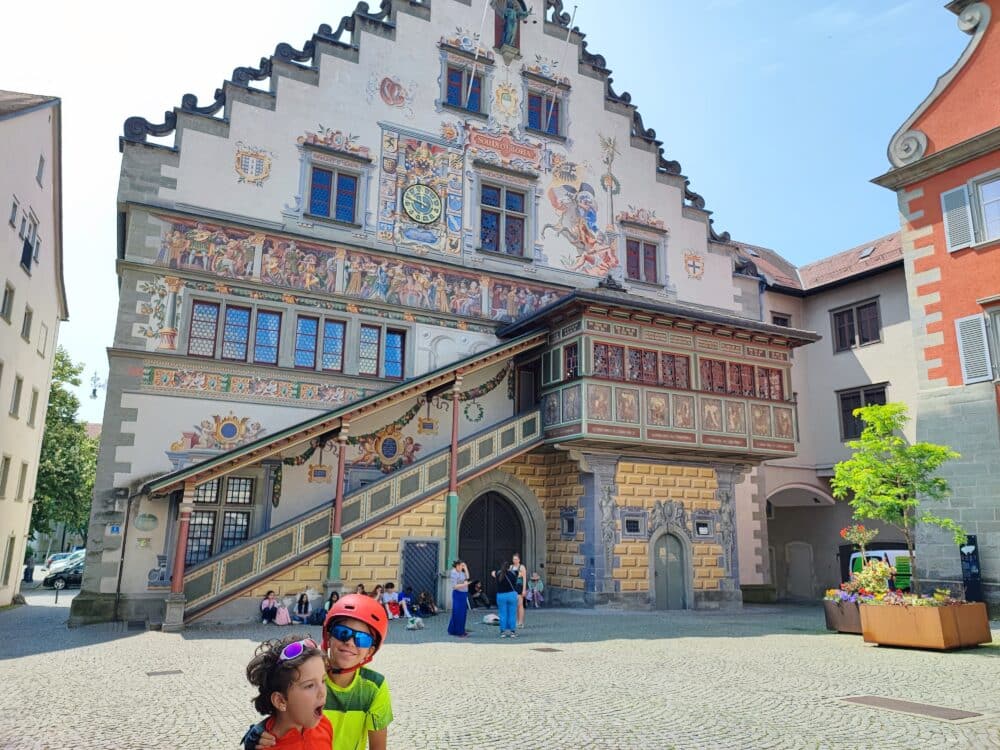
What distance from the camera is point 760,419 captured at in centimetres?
2073

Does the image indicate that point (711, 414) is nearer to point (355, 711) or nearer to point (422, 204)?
point (422, 204)

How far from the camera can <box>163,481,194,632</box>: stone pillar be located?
45.3 ft

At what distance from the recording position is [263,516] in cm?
1700

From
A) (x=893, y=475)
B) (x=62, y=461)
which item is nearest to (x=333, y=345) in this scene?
(x=893, y=475)

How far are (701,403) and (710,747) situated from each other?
1425cm

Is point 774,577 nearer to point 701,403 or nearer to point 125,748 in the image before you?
point 701,403

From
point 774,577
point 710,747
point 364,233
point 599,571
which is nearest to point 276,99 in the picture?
point 364,233

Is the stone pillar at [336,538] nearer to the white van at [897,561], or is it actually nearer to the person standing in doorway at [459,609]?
the person standing in doorway at [459,609]

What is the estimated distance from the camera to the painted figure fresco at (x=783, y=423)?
20953mm

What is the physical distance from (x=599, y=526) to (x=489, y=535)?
3032mm

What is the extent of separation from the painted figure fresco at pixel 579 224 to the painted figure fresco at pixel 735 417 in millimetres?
5572

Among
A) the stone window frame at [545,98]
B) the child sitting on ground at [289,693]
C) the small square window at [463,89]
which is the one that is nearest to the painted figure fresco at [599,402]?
the stone window frame at [545,98]

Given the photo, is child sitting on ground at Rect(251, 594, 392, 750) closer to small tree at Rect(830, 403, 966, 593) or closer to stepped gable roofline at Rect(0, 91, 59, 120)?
small tree at Rect(830, 403, 966, 593)

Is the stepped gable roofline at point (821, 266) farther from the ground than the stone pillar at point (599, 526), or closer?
farther from the ground
